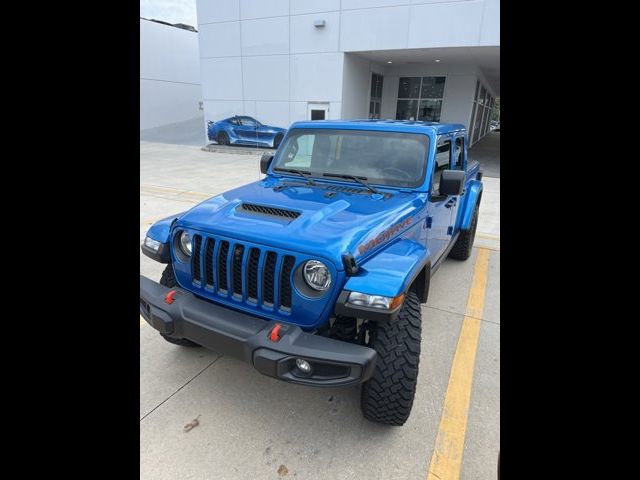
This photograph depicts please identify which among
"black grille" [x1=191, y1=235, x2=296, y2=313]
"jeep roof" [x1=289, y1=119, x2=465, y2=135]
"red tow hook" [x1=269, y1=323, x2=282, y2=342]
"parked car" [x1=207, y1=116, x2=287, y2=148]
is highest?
"parked car" [x1=207, y1=116, x2=287, y2=148]

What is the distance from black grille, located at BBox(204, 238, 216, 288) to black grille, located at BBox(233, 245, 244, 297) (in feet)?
0.58

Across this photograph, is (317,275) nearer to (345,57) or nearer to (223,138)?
(345,57)

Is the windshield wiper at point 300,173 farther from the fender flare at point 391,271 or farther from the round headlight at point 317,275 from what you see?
the round headlight at point 317,275

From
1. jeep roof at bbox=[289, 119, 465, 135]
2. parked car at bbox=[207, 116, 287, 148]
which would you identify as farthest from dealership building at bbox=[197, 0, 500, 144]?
jeep roof at bbox=[289, 119, 465, 135]

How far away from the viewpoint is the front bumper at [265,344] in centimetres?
184

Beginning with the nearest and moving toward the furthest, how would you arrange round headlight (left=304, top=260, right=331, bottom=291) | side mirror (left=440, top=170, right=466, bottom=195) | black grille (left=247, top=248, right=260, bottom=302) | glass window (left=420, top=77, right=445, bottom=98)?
Result: round headlight (left=304, top=260, right=331, bottom=291) < black grille (left=247, top=248, right=260, bottom=302) < side mirror (left=440, top=170, right=466, bottom=195) < glass window (left=420, top=77, right=445, bottom=98)

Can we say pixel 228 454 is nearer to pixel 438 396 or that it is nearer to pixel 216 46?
pixel 438 396

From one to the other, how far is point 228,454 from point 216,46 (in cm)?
1795

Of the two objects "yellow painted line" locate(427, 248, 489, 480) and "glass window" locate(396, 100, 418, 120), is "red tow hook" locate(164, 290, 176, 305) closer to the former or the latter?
"yellow painted line" locate(427, 248, 489, 480)

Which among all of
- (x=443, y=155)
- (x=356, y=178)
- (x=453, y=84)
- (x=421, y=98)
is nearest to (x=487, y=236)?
(x=443, y=155)

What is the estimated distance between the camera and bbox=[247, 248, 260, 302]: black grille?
2.15 metres

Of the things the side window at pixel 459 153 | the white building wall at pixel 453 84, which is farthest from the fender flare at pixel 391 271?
the white building wall at pixel 453 84
